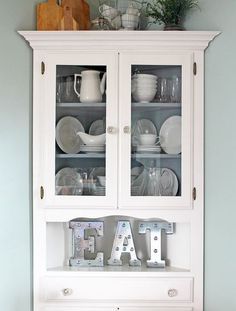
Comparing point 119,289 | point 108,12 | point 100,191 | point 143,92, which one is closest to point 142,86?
point 143,92

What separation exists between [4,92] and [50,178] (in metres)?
0.47

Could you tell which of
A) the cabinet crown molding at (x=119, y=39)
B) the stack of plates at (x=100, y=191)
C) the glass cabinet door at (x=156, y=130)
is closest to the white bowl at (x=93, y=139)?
the glass cabinet door at (x=156, y=130)

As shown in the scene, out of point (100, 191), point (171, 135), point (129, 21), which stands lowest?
point (100, 191)

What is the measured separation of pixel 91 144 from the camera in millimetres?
2205

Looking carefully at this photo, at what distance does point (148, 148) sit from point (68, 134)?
1.34 ft

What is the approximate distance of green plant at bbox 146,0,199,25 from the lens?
2.16 meters

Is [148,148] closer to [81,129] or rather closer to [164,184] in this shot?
[164,184]

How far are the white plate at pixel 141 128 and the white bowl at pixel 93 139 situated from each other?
0.15 m

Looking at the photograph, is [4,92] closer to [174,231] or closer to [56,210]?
[56,210]

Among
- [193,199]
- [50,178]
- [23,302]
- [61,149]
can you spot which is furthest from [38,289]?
[193,199]

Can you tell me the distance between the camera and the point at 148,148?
2201 millimetres

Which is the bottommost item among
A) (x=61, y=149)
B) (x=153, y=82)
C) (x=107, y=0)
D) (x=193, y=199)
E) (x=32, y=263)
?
(x=32, y=263)

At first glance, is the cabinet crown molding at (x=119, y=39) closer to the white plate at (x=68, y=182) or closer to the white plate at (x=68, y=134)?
the white plate at (x=68, y=134)

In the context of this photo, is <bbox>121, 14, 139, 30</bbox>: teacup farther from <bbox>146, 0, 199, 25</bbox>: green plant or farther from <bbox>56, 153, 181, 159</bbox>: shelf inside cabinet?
<bbox>56, 153, 181, 159</bbox>: shelf inside cabinet
